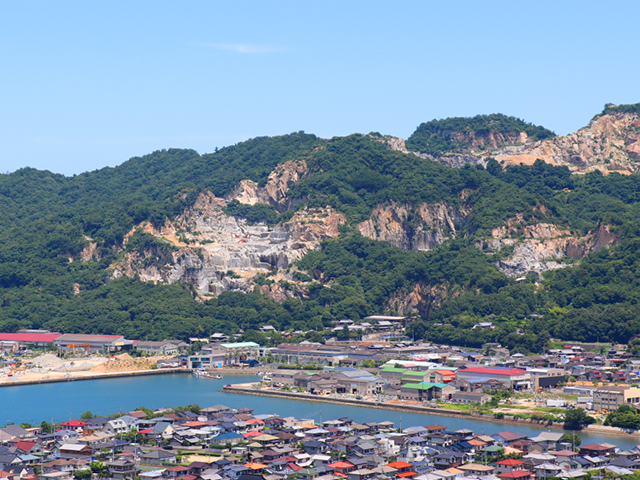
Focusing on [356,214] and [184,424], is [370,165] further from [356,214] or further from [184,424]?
[184,424]

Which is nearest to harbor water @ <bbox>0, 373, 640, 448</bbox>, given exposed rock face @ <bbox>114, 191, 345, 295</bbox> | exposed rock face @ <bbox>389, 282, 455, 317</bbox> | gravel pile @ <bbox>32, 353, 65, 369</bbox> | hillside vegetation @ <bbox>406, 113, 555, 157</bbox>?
gravel pile @ <bbox>32, 353, 65, 369</bbox>

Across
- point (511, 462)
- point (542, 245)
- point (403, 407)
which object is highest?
point (542, 245)

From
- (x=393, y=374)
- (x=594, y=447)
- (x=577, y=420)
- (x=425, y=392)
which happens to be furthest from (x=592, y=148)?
(x=594, y=447)

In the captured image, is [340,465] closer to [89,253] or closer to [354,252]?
[354,252]

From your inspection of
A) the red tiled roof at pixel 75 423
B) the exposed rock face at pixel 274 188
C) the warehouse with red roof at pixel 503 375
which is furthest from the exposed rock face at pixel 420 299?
the red tiled roof at pixel 75 423

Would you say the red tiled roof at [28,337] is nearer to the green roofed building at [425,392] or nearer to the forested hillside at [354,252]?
the forested hillside at [354,252]
